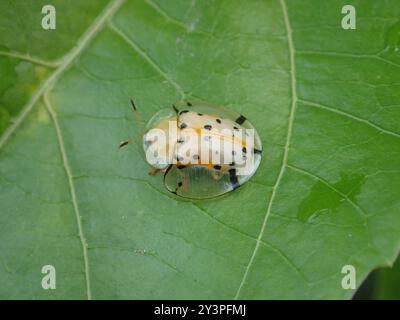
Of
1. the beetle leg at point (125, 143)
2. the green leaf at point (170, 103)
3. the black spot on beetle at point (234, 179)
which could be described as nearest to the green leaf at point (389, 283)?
the green leaf at point (170, 103)

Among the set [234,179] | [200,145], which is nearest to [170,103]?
[200,145]

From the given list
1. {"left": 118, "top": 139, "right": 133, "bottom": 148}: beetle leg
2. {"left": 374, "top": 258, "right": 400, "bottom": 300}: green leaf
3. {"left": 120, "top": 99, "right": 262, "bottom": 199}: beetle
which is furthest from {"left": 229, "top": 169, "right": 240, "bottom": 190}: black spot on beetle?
{"left": 374, "top": 258, "right": 400, "bottom": 300}: green leaf

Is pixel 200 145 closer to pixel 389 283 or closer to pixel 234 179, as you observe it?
pixel 234 179

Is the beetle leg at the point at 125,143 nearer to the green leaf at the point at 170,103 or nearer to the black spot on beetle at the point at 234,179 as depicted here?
the green leaf at the point at 170,103

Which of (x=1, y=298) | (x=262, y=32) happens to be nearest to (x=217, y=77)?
(x=262, y=32)

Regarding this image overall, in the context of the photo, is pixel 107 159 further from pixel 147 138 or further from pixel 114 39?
pixel 114 39
